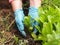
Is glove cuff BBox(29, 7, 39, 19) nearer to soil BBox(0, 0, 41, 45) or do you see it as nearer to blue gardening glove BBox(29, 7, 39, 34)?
blue gardening glove BBox(29, 7, 39, 34)

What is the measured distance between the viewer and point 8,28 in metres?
2.21

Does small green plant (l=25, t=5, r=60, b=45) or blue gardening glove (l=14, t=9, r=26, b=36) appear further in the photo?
blue gardening glove (l=14, t=9, r=26, b=36)

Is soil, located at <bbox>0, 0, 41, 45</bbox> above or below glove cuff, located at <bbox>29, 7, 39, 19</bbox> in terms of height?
below

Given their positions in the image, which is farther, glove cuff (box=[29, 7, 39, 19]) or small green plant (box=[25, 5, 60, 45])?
glove cuff (box=[29, 7, 39, 19])

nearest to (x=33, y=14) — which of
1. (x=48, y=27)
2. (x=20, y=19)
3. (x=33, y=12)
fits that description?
(x=33, y=12)

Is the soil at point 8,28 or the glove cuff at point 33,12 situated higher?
the glove cuff at point 33,12

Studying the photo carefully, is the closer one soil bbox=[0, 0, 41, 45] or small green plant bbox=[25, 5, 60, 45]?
small green plant bbox=[25, 5, 60, 45]

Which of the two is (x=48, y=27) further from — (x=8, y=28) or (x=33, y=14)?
(x=8, y=28)

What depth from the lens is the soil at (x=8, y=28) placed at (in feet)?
6.89

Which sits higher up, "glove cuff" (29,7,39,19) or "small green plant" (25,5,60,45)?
"glove cuff" (29,7,39,19)

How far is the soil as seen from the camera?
210 cm

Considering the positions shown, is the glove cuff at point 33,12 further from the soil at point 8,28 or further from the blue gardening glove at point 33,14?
the soil at point 8,28

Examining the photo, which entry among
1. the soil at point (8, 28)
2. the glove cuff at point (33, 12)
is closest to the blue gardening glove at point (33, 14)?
the glove cuff at point (33, 12)

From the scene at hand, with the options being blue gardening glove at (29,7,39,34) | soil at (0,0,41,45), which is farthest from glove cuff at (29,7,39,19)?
soil at (0,0,41,45)
